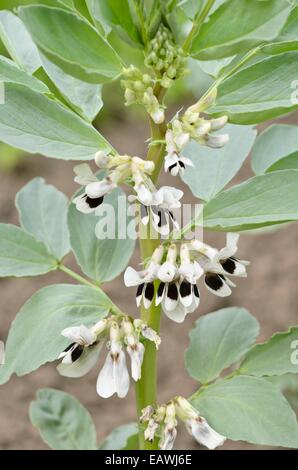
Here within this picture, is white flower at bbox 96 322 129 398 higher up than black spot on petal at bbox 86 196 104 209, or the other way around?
black spot on petal at bbox 86 196 104 209

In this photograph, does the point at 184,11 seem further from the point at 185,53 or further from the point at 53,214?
the point at 53,214

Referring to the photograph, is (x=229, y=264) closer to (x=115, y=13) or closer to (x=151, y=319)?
(x=151, y=319)

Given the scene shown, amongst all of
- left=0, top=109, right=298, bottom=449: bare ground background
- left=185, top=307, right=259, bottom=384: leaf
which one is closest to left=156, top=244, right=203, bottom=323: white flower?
left=185, top=307, right=259, bottom=384: leaf

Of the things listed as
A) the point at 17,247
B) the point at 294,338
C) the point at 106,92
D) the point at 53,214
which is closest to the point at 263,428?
the point at 294,338

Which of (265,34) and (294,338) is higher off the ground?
(265,34)

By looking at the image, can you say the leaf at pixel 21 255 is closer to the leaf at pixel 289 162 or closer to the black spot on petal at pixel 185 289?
the black spot on petal at pixel 185 289

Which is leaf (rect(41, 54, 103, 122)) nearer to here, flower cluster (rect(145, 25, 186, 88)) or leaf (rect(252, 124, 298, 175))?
flower cluster (rect(145, 25, 186, 88))
